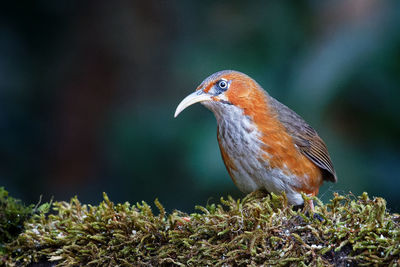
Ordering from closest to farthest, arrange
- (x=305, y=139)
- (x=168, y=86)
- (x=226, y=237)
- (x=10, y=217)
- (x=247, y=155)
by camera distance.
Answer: (x=226, y=237), (x=10, y=217), (x=247, y=155), (x=305, y=139), (x=168, y=86)

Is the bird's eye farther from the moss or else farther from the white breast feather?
the moss

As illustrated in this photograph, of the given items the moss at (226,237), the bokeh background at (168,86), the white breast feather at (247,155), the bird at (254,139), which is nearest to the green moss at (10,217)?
the moss at (226,237)

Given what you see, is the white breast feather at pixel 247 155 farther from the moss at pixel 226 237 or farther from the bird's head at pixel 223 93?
the moss at pixel 226 237

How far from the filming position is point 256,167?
125 inches

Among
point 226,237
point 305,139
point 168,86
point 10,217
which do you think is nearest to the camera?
point 226,237

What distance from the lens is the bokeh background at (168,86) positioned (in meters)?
4.33

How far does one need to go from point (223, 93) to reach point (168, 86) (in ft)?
6.16

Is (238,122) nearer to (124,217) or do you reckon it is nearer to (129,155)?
(124,217)

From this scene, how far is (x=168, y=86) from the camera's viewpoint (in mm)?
5059

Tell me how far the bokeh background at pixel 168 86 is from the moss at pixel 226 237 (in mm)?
2028

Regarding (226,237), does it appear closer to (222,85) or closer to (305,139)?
(222,85)

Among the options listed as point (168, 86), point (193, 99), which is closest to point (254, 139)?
point (193, 99)

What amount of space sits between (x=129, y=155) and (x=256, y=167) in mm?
1934

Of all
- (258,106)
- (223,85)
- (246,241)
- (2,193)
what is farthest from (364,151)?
(2,193)
